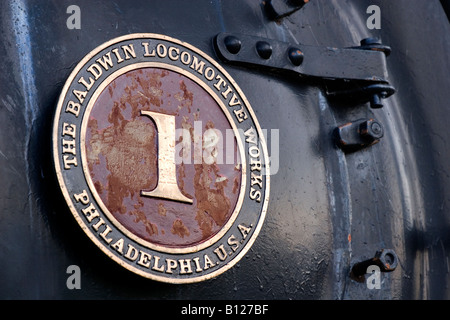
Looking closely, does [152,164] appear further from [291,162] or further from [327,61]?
[327,61]

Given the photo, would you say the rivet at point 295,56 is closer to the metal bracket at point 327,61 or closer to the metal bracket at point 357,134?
the metal bracket at point 327,61

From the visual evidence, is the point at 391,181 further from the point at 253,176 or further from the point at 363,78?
the point at 253,176

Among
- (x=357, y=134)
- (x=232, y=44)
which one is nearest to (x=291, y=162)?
(x=357, y=134)

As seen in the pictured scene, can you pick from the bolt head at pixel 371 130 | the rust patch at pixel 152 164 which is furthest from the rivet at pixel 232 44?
the bolt head at pixel 371 130

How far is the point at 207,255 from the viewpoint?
1819mm

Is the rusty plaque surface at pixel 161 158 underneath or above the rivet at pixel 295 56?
underneath

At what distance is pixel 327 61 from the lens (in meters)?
2.13

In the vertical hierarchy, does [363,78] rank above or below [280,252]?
above

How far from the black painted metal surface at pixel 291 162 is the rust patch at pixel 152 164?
0.31 feet

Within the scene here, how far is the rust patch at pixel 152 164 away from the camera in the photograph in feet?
5.70

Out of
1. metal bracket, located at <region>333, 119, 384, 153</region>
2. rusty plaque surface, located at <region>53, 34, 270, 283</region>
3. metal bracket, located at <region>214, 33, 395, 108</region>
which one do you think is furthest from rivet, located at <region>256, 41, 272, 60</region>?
metal bracket, located at <region>333, 119, 384, 153</region>

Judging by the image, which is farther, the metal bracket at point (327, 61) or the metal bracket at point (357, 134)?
the metal bracket at point (357, 134)

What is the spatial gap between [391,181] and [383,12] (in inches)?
19.7
